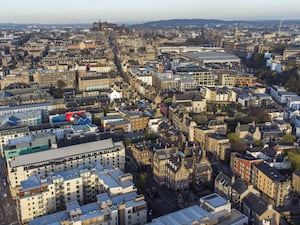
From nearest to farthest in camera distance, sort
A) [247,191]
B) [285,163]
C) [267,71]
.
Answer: [247,191]
[285,163]
[267,71]

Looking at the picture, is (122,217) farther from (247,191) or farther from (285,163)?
(285,163)

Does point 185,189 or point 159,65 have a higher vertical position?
point 159,65

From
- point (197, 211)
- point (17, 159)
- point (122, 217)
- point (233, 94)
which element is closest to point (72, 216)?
point (122, 217)

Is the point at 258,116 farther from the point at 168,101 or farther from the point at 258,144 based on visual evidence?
the point at 168,101

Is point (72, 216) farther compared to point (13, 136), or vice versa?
point (13, 136)

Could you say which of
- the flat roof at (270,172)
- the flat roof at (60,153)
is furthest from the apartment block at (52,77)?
the flat roof at (270,172)

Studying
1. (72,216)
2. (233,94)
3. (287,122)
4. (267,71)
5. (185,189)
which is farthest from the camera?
(267,71)
